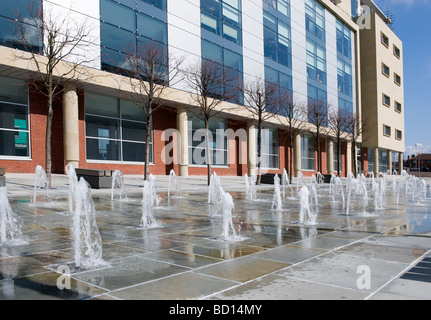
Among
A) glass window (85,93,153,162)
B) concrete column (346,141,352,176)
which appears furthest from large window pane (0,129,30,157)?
concrete column (346,141,352,176)

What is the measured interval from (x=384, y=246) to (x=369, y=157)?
52.4 metres

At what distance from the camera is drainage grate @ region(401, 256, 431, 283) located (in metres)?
4.03

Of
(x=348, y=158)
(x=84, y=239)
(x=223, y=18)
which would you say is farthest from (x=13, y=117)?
(x=348, y=158)

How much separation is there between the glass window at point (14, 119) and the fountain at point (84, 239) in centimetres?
1479

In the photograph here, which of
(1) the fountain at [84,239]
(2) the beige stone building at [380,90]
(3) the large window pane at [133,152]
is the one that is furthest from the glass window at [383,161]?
(1) the fountain at [84,239]

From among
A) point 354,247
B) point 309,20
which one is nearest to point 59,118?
point 354,247

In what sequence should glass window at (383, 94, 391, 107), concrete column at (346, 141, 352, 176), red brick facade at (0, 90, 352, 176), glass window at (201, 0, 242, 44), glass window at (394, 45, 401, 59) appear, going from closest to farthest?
red brick facade at (0, 90, 352, 176) → glass window at (201, 0, 242, 44) → concrete column at (346, 141, 352, 176) → glass window at (383, 94, 391, 107) → glass window at (394, 45, 401, 59)

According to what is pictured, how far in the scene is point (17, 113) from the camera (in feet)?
62.6

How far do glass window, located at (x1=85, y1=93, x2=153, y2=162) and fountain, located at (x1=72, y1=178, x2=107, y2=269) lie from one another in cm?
1690

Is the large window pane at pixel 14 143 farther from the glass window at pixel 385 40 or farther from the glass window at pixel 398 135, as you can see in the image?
the glass window at pixel 398 135

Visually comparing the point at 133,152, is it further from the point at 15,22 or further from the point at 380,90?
the point at 380,90

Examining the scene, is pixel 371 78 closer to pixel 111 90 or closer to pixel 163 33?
pixel 163 33

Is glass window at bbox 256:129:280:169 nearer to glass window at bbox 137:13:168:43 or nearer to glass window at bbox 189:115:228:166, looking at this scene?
glass window at bbox 189:115:228:166

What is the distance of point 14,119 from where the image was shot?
19.0m
